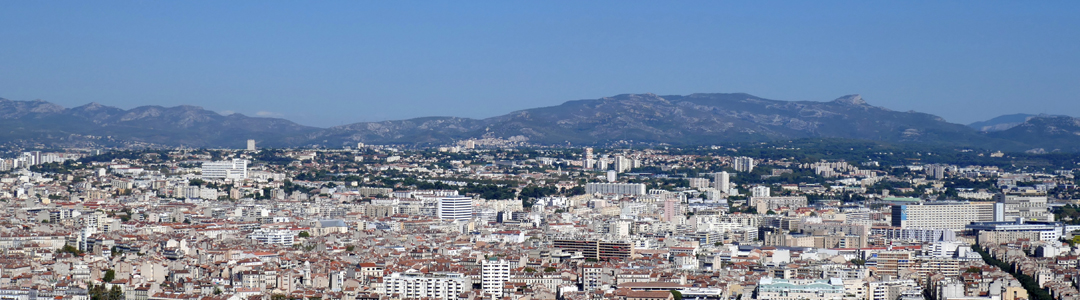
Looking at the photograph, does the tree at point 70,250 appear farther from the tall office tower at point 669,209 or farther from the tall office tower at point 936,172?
the tall office tower at point 936,172

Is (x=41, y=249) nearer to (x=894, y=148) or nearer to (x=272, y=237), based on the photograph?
(x=272, y=237)

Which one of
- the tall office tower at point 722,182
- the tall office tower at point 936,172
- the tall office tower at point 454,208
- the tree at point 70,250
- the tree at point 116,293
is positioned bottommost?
the tree at point 116,293

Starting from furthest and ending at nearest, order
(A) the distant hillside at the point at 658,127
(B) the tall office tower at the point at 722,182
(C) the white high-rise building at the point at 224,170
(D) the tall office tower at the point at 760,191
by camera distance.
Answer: (A) the distant hillside at the point at 658,127
(B) the tall office tower at the point at 722,182
(C) the white high-rise building at the point at 224,170
(D) the tall office tower at the point at 760,191

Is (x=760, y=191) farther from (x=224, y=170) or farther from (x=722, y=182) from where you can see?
(x=224, y=170)

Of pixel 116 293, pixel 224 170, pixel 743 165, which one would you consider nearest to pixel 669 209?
pixel 224 170

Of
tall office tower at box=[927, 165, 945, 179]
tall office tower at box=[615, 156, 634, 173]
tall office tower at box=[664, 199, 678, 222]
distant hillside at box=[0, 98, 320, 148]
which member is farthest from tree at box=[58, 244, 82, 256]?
distant hillside at box=[0, 98, 320, 148]

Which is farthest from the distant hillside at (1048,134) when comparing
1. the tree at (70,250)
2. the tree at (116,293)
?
the tree at (116,293)
